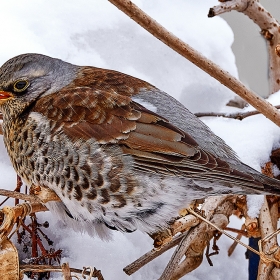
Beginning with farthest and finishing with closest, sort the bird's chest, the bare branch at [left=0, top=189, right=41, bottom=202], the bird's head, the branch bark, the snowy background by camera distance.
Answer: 1. the snowy background
2. the bird's head
3. the bird's chest
4. the branch bark
5. the bare branch at [left=0, top=189, right=41, bottom=202]

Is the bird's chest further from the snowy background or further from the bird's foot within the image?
the bird's foot

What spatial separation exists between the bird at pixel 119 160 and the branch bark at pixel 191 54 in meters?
0.16

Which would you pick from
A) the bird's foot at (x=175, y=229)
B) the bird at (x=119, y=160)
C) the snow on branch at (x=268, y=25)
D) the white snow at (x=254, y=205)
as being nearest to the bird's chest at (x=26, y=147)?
the bird at (x=119, y=160)

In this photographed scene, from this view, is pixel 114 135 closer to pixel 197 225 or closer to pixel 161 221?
pixel 161 221

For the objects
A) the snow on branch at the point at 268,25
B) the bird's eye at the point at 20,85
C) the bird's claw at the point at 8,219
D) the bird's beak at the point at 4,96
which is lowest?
the bird's claw at the point at 8,219

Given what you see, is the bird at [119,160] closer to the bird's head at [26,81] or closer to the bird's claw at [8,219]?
the bird's head at [26,81]

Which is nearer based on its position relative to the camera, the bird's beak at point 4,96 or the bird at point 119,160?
the bird at point 119,160

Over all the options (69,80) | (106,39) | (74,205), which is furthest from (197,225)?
(106,39)

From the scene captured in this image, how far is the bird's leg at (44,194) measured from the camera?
1467 mm

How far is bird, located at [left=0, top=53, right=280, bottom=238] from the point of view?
4.83 feet

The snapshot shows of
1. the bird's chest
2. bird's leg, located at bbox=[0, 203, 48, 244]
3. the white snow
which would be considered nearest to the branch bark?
the white snow

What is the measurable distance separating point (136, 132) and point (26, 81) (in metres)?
0.39

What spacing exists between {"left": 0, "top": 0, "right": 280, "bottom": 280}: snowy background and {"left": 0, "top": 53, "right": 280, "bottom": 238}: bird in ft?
0.57

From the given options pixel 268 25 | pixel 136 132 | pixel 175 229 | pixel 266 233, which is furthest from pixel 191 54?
pixel 268 25
